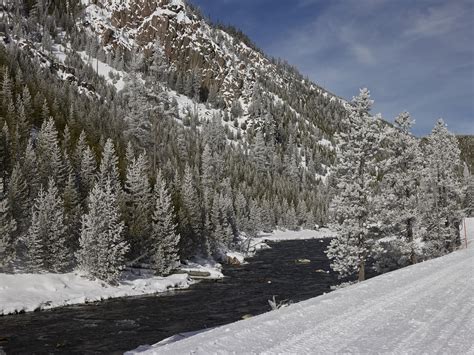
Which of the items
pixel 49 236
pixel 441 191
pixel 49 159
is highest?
pixel 49 159

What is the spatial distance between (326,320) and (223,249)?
196 feet

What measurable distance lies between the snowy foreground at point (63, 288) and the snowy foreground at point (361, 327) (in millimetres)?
23192

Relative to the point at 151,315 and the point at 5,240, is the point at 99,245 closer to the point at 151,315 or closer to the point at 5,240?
the point at 5,240

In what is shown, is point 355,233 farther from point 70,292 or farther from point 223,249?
point 223,249

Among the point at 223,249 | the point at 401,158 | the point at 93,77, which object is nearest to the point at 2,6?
the point at 93,77

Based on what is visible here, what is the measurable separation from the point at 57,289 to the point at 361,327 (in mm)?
32291

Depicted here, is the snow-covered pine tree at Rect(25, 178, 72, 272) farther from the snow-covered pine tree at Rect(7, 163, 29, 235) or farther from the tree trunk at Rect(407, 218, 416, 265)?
the tree trunk at Rect(407, 218, 416, 265)

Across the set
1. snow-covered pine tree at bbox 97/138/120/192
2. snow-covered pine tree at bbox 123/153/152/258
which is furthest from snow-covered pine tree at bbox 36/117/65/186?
snow-covered pine tree at bbox 123/153/152/258

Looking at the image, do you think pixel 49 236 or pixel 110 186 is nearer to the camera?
pixel 49 236

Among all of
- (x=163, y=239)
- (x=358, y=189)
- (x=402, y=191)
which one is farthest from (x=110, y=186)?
(x=402, y=191)

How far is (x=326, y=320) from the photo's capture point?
13148 millimetres

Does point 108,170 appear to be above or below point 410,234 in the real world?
above

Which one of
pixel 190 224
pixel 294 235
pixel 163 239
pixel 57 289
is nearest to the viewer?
pixel 57 289

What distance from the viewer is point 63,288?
124ft
